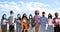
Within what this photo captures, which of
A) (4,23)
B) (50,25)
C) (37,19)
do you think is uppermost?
(37,19)

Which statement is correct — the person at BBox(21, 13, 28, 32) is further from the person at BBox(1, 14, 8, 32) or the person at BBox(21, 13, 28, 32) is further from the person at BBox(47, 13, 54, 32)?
the person at BBox(47, 13, 54, 32)

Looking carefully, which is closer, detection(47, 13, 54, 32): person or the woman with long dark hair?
detection(47, 13, 54, 32): person

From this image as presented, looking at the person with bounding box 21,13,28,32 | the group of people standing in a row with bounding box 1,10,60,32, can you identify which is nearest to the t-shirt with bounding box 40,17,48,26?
the group of people standing in a row with bounding box 1,10,60,32

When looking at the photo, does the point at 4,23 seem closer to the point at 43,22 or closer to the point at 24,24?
the point at 24,24

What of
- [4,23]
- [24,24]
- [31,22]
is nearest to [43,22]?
[31,22]

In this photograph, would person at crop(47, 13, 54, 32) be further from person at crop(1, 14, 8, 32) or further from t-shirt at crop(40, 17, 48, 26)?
person at crop(1, 14, 8, 32)

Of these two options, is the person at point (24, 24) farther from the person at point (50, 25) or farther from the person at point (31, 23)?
the person at point (50, 25)

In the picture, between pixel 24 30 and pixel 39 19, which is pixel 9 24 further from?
pixel 39 19

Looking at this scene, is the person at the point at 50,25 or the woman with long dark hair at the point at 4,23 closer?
the person at the point at 50,25

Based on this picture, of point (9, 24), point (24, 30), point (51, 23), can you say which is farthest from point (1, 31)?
point (51, 23)

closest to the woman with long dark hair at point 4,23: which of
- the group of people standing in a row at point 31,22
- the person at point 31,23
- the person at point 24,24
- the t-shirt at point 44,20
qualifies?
the group of people standing in a row at point 31,22

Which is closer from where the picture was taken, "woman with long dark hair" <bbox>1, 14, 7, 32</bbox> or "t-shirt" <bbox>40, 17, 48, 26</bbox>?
"t-shirt" <bbox>40, 17, 48, 26</bbox>

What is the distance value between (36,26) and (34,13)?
1.64 ft

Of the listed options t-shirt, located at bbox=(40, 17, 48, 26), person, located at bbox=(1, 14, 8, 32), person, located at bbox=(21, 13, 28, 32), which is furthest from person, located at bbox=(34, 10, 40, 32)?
person, located at bbox=(1, 14, 8, 32)
